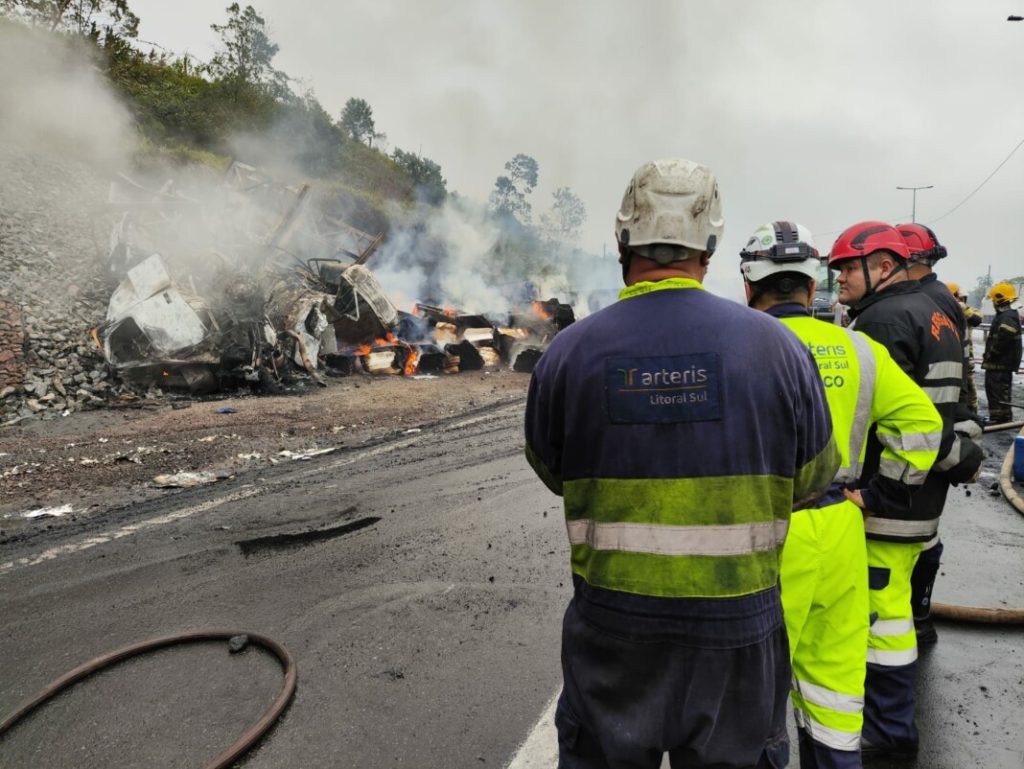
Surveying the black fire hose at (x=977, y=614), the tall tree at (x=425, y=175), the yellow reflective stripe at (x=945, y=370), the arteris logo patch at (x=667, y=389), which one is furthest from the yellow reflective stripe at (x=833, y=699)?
the tall tree at (x=425, y=175)

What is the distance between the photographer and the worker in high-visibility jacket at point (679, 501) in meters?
1.29

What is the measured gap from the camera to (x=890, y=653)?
2246 mm

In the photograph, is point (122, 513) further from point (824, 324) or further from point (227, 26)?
point (227, 26)

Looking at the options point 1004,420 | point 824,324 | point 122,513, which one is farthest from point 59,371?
point 1004,420

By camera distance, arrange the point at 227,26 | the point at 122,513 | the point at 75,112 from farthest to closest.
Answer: the point at 227,26
the point at 75,112
the point at 122,513

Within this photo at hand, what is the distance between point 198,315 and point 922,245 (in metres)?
10.4

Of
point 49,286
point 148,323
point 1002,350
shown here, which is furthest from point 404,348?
point 1002,350

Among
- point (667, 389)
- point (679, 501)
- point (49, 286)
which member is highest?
point (49, 286)

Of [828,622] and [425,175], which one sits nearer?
[828,622]

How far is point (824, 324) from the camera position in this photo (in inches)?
79.8

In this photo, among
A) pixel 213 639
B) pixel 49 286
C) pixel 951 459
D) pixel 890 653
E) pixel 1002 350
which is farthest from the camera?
pixel 49 286

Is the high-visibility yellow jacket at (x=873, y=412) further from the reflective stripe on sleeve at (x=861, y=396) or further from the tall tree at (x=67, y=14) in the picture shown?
the tall tree at (x=67, y=14)

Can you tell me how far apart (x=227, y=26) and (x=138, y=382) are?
2902 cm

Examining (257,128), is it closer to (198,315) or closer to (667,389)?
(198,315)
